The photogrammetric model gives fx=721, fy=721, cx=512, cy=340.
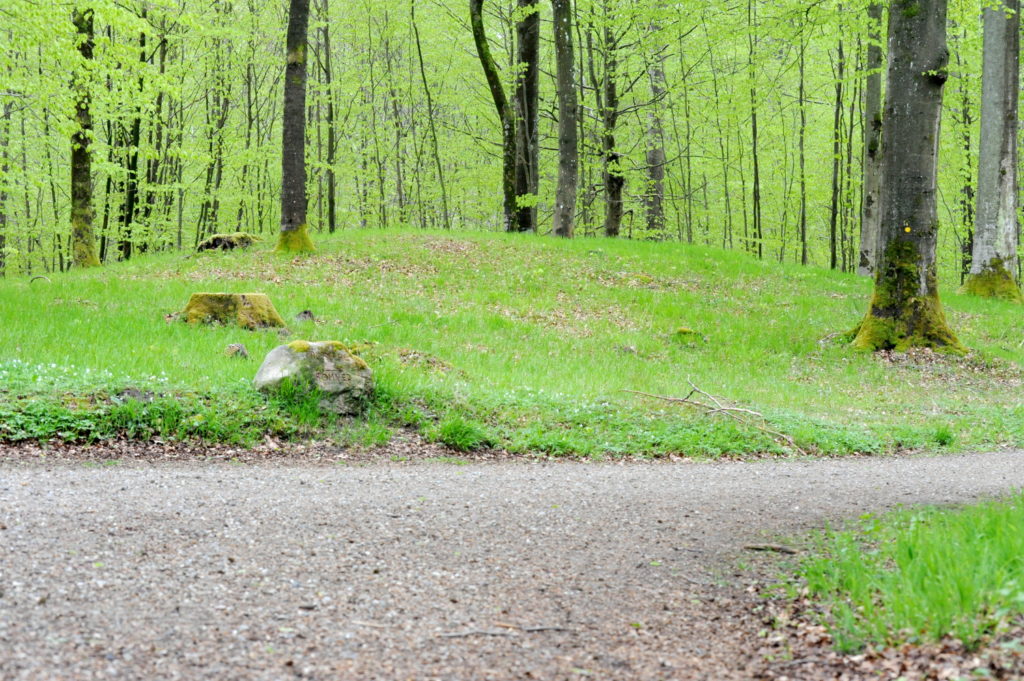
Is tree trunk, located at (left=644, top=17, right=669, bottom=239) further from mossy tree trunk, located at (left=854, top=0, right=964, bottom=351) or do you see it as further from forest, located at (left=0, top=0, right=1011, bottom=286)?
mossy tree trunk, located at (left=854, top=0, right=964, bottom=351)

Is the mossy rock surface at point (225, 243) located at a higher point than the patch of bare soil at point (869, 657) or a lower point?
higher

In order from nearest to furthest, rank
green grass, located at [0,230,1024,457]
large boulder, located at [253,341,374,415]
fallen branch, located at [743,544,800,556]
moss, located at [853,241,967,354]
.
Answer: fallen branch, located at [743,544,800,556] < green grass, located at [0,230,1024,457] < large boulder, located at [253,341,374,415] < moss, located at [853,241,967,354]

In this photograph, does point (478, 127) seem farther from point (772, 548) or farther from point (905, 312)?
point (772, 548)

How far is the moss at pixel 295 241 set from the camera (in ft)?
51.7

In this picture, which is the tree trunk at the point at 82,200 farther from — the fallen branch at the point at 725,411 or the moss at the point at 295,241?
the fallen branch at the point at 725,411

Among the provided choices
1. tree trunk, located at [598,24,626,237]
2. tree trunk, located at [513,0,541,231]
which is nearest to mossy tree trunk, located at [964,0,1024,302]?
tree trunk, located at [598,24,626,237]

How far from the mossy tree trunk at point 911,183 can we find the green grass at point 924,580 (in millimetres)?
8251

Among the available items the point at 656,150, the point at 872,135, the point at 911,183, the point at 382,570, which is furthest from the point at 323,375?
the point at 656,150

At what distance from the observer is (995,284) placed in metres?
16.6

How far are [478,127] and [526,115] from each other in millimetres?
10066

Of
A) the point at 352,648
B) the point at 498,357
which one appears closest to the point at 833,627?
the point at 352,648

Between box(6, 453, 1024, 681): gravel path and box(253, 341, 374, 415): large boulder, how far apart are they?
1.39 m

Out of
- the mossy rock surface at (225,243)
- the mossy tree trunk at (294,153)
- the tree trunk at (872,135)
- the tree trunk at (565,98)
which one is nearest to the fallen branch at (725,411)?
the mossy tree trunk at (294,153)

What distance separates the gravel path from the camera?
110 inches
